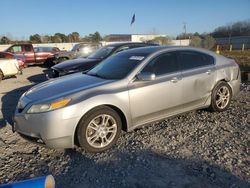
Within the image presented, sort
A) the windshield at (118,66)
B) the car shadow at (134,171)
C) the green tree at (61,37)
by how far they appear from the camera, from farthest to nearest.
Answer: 1. the green tree at (61,37)
2. the windshield at (118,66)
3. the car shadow at (134,171)

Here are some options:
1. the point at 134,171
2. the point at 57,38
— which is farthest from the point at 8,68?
the point at 57,38

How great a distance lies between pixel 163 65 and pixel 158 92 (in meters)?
0.57

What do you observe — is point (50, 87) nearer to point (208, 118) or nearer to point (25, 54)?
point (208, 118)

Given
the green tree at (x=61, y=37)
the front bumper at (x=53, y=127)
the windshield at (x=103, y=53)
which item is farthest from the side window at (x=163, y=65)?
the green tree at (x=61, y=37)

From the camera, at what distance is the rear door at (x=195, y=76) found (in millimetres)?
5207

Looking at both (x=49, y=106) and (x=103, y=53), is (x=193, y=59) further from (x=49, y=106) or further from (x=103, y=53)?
(x=103, y=53)

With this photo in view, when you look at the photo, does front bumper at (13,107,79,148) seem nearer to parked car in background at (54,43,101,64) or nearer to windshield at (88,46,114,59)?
windshield at (88,46,114,59)

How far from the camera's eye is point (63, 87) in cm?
468

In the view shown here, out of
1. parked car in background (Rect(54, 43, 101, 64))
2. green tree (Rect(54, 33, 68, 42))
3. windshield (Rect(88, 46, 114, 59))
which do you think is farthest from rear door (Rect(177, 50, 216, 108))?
green tree (Rect(54, 33, 68, 42))

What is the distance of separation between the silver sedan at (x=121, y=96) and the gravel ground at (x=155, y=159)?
280mm

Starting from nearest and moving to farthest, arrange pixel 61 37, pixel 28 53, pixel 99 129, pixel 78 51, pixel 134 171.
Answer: pixel 134 171 → pixel 99 129 → pixel 78 51 → pixel 28 53 → pixel 61 37

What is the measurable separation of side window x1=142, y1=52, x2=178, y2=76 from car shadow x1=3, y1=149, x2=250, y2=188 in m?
1.44

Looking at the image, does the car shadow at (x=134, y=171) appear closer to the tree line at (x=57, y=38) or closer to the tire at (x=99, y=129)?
the tire at (x=99, y=129)

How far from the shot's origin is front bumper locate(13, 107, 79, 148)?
13.0 ft
